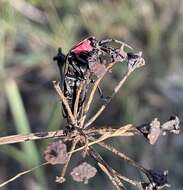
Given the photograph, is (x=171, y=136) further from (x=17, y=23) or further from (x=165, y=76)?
(x=17, y=23)

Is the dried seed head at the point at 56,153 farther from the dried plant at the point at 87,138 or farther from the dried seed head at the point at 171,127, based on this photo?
the dried seed head at the point at 171,127

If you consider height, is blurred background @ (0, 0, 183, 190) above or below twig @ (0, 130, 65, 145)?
above

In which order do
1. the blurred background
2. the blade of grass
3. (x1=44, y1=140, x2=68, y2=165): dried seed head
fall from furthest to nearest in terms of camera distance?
the blurred background, the blade of grass, (x1=44, y1=140, x2=68, y2=165): dried seed head

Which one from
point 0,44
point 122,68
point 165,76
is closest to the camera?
point 0,44

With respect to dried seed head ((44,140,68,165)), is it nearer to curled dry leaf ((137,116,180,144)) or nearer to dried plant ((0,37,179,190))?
dried plant ((0,37,179,190))

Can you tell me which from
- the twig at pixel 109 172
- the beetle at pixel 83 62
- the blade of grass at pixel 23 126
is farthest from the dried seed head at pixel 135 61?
the blade of grass at pixel 23 126

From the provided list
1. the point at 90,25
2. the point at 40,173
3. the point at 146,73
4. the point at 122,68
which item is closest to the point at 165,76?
the point at 146,73

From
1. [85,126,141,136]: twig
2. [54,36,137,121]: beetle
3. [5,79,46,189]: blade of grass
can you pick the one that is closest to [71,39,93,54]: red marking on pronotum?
[54,36,137,121]: beetle
